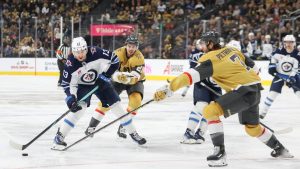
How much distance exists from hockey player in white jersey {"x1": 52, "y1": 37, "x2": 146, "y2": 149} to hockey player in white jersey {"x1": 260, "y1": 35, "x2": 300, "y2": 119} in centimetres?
327

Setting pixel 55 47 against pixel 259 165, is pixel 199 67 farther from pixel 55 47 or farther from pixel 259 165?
pixel 55 47

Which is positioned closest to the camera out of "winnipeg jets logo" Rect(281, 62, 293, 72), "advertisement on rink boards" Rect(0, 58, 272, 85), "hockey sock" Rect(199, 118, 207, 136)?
"hockey sock" Rect(199, 118, 207, 136)

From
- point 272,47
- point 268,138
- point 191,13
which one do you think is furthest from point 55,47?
point 268,138

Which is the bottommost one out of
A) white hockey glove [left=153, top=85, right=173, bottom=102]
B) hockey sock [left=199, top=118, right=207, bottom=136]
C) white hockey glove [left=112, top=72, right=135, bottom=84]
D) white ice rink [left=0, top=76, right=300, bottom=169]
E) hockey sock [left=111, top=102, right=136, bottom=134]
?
white ice rink [left=0, top=76, right=300, bottom=169]

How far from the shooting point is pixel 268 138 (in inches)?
197

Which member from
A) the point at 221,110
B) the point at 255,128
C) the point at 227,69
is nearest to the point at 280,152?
the point at 255,128

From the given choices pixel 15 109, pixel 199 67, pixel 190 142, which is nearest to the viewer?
pixel 199 67

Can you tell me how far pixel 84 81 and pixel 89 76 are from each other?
7 centimetres

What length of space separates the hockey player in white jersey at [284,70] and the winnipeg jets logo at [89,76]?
352cm

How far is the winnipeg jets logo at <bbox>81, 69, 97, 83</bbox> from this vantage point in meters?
5.61

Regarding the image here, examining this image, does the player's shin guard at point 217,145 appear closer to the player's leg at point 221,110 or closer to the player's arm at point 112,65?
the player's leg at point 221,110

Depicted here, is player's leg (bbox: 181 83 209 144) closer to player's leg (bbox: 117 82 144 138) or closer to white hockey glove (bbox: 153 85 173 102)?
player's leg (bbox: 117 82 144 138)

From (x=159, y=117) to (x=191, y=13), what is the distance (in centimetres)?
1162

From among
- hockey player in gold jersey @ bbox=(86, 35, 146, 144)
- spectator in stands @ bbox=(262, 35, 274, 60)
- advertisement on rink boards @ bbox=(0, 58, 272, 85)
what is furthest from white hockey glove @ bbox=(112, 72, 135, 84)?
advertisement on rink boards @ bbox=(0, 58, 272, 85)
